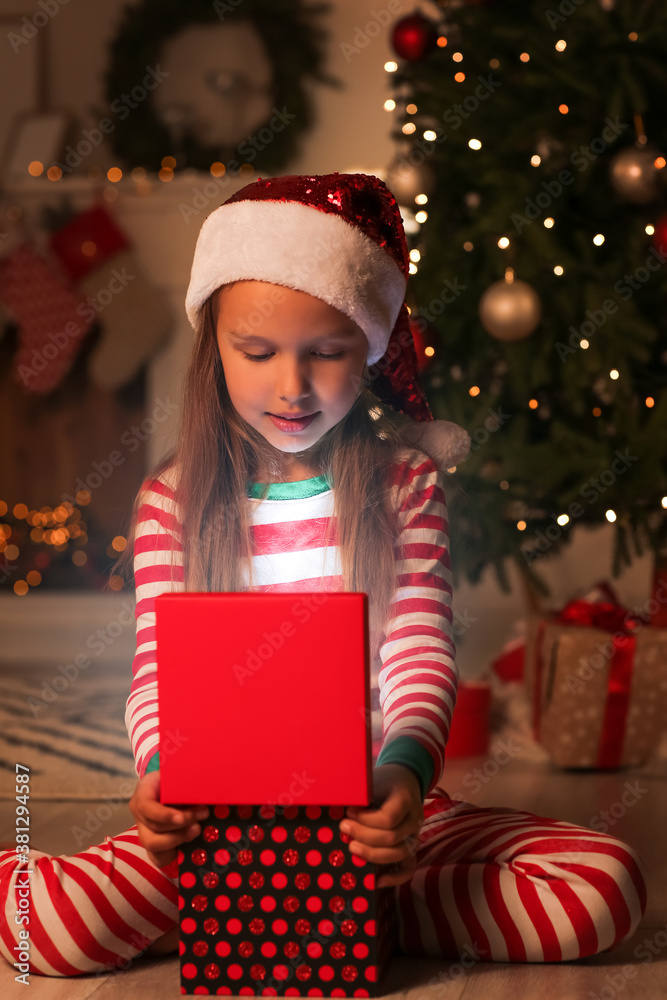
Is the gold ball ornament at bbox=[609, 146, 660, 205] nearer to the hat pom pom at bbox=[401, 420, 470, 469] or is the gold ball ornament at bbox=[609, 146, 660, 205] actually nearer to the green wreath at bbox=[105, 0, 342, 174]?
the hat pom pom at bbox=[401, 420, 470, 469]

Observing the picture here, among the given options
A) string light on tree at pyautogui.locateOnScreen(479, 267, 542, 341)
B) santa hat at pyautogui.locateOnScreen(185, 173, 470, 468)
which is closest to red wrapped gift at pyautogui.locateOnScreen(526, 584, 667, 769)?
string light on tree at pyautogui.locateOnScreen(479, 267, 542, 341)

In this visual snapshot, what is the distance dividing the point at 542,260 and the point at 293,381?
3.13 feet

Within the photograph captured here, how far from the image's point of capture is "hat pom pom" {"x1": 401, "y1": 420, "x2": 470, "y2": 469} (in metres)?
1.06

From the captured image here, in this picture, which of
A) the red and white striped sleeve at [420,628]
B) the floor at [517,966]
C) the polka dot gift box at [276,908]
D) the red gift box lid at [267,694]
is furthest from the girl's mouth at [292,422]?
the floor at [517,966]

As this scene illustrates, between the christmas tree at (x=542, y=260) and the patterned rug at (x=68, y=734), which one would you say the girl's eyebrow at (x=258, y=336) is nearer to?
the patterned rug at (x=68, y=734)

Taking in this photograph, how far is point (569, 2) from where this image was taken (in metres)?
1.71

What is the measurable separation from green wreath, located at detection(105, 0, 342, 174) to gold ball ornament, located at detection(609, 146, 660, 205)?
1.27 m

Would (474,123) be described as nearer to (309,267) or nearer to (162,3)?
(309,267)

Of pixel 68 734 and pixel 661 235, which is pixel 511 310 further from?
pixel 68 734

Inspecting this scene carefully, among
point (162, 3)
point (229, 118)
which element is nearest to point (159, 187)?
point (229, 118)

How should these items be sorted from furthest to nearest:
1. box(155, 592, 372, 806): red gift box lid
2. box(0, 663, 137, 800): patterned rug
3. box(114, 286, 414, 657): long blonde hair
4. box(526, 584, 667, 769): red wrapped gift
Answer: box(526, 584, 667, 769): red wrapped gift, box(0, 663, 137, 800): patterned rug, box(114, 286, 414, 657): long blonde hair, box(155, 592, 372, 806): red gift box lid

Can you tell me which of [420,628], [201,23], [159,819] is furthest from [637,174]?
[201,23]

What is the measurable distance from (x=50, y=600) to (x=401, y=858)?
2140mm

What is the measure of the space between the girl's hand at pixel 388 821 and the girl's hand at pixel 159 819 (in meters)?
0.11
